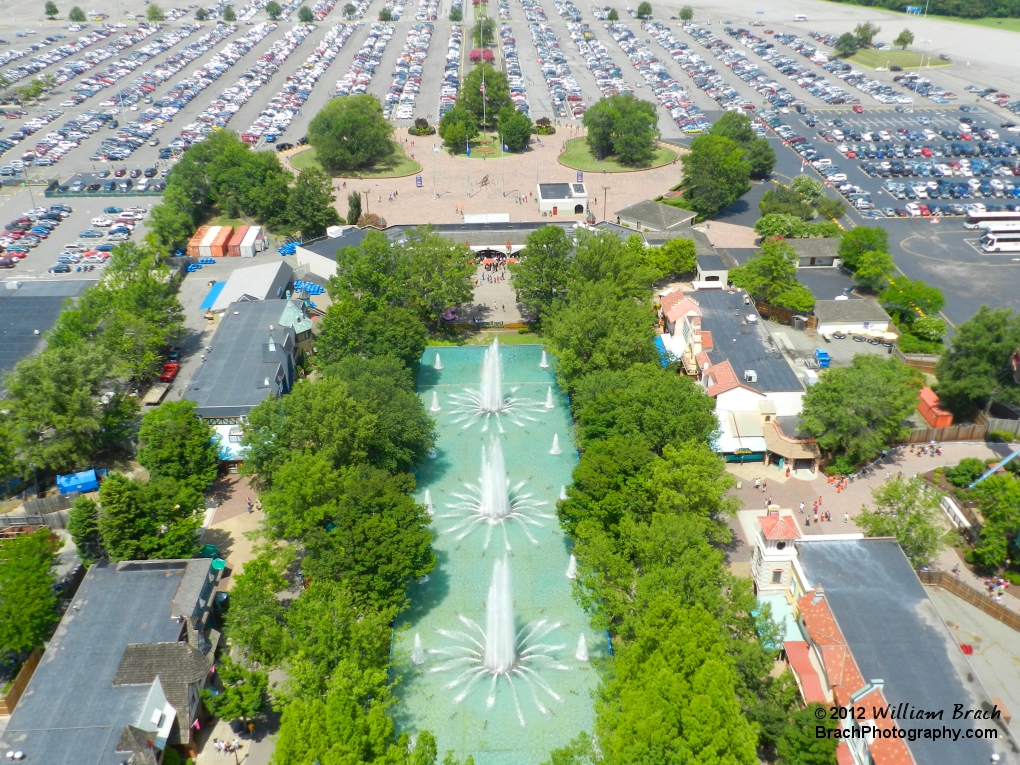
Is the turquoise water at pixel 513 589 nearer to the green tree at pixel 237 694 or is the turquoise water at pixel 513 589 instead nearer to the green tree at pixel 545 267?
the green tree at pixel 237 694

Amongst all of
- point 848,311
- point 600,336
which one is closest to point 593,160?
point 848,311

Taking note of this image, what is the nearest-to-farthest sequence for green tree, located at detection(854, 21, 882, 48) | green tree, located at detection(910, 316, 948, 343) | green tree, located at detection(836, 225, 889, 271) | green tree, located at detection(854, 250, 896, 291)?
green tree, located at detection(910, 316, 948, 343), green tree, located at detection(854, 250, 896, 291), green tree, located at detection(836, 225, 889, 271), green tree, located at detection(854, 21, 882, 48)

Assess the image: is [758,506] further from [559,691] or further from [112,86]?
[112,86]

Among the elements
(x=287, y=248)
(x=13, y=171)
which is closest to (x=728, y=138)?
(x=287, y=248)

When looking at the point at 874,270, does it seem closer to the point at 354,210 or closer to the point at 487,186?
the point at 487,186

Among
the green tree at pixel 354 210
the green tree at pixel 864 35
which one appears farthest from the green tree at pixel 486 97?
the green tree at pixel 864 35

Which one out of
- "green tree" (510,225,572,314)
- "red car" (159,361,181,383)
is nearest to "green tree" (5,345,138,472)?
"red car" (159,361,181,383)

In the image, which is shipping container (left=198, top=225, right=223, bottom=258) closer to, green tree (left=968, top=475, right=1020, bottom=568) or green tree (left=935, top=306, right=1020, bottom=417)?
green tree (left=935, top=306, right=1020, bottom=417)
